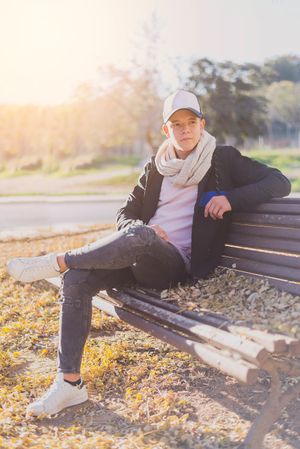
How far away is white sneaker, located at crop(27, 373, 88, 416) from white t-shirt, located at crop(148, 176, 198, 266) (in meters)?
1.08

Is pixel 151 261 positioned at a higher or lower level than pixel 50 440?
higher

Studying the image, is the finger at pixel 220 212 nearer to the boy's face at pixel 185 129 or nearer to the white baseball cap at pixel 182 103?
the boy's face at pixel 185 129

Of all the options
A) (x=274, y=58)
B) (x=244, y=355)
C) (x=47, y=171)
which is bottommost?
(x=47, y=171)

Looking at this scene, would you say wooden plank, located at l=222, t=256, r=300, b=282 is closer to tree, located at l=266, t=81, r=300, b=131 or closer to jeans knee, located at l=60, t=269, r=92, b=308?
jeans knee, located at l=60, t=269, r=92, b=308

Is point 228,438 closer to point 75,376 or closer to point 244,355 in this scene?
point 244,355

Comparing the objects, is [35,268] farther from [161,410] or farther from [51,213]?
[51,213]

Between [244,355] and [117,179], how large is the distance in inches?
1121

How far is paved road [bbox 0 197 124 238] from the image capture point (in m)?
11.5

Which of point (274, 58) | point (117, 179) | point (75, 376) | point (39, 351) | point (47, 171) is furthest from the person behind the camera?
point (274, 58)

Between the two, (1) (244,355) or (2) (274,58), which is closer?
(1) (244,355)

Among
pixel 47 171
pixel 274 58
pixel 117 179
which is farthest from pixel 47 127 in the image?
pixel 274 58

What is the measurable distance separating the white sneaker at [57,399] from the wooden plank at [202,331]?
0.55m

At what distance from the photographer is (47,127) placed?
47.5m

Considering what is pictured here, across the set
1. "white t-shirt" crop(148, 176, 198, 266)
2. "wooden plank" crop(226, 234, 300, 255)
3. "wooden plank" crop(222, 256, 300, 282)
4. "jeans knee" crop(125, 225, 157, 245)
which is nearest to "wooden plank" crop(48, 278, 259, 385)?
"jeans knee" crop(125, 225, 157, 245)
